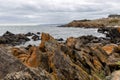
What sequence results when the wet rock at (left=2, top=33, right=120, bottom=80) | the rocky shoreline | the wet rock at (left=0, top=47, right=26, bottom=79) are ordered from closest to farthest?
the rocky shoreline, the wet rock at (left=0, top=47, right=26, bottom=79), the wet rock at (left=2, top=33, right=120, bottom=80)

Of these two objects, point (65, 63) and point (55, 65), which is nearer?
point (55, 65)

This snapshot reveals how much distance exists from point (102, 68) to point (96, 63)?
54 centimetres

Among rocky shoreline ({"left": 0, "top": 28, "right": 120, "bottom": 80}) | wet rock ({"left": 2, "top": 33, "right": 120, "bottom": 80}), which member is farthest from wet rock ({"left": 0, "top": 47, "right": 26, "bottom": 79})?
wet rock ({"left": 2, "top": 33, "right": 120, "bottom": 80})

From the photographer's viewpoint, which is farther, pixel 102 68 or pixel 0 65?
pixel 102 68

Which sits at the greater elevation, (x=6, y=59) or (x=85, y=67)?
(x=6, y=59)

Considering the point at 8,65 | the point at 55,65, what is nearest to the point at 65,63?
the point at 55,65

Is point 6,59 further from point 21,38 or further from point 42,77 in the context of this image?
point 21,38

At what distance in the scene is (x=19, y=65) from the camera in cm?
1182

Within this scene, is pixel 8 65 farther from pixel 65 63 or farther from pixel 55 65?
pixel 65 63

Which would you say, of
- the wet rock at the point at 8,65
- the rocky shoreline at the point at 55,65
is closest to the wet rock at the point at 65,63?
the rocky shoreline at the point at 55,65

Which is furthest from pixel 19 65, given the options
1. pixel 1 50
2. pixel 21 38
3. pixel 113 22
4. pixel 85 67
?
pixel 113 22

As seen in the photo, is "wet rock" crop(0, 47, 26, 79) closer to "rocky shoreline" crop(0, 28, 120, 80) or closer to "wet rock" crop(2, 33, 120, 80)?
"rocky shoreline" crop(0, 28, 120, 80)

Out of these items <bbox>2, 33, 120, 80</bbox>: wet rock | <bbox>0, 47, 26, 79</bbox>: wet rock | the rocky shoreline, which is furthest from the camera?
<bbox>2, 33, 120, 80</bbox>: wet rock

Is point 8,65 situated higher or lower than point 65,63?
higher
